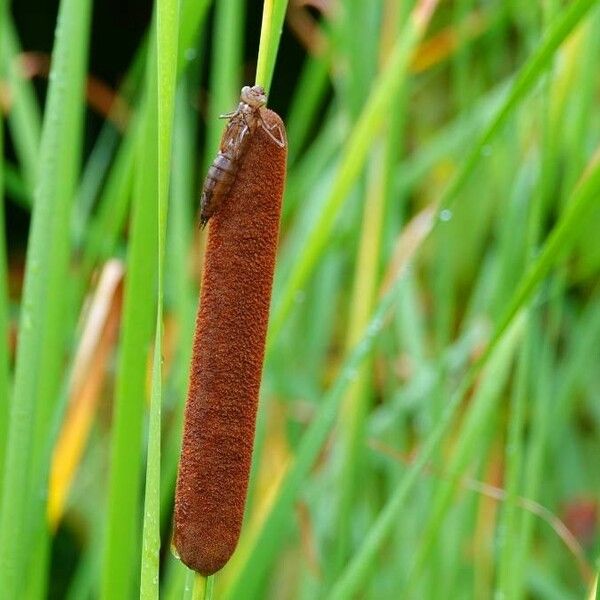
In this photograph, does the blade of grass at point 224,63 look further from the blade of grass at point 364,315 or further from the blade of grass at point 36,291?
the blade of grass at point 36,291

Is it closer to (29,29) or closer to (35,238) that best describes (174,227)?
(35,238)

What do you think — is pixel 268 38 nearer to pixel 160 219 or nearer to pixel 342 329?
pixel 160 219

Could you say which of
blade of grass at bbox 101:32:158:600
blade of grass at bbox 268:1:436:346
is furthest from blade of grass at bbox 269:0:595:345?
blade of grass at bbox 101:32:158:600

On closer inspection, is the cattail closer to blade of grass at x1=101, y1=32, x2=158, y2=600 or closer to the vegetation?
the vegetation

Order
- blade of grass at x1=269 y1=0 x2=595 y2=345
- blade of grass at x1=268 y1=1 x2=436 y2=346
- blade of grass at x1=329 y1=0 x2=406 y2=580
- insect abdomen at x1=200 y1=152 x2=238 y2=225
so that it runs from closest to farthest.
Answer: insect abdomen at x1=200 y1=152 x2=238 y2=225 → blade of grass at x1=269 y1=0 x2=595 y2=345 → blade of grass at x1=268 y1=1 x2=436 y2=346 → blade of grass at x1=329 y1=0 x2=406 y2=580

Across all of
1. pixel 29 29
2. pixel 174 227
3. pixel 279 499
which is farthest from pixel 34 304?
pixel 29 29

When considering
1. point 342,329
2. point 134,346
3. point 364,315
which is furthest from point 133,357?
point 342,329

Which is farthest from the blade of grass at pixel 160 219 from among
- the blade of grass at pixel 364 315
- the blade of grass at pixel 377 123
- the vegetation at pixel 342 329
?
the blade of grass at pixel 364 315
